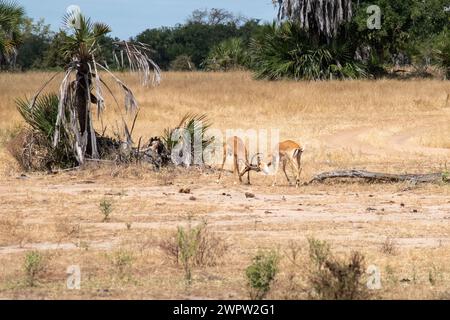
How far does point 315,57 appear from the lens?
3925 centimetres

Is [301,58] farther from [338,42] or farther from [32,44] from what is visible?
[32,44]

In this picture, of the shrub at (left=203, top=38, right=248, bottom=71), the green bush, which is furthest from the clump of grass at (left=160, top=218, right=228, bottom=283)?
the shrub at (left=203, top=38, right=248, bottom=71)

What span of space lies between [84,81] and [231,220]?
234 inches

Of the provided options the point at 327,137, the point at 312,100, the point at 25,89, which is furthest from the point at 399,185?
the point at 25,89

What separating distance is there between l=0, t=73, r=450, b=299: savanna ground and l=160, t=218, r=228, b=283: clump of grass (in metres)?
0.11

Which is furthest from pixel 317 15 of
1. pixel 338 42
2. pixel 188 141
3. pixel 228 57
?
pixel 188 141

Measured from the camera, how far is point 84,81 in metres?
17.3

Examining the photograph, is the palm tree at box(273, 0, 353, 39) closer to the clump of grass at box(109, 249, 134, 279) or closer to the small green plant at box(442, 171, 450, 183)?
the small green plant at box(442, 171, 450, 183)

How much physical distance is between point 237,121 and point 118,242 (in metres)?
17.0

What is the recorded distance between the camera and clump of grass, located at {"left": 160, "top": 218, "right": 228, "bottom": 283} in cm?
943

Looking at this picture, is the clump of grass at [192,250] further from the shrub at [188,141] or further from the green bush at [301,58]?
the green bush at [301,58]

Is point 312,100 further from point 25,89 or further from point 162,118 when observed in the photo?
point 25,89

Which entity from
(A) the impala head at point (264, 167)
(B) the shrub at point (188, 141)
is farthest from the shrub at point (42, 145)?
(A) the impala head at point (264, 167)

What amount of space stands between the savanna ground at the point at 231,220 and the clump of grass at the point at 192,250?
11cm
